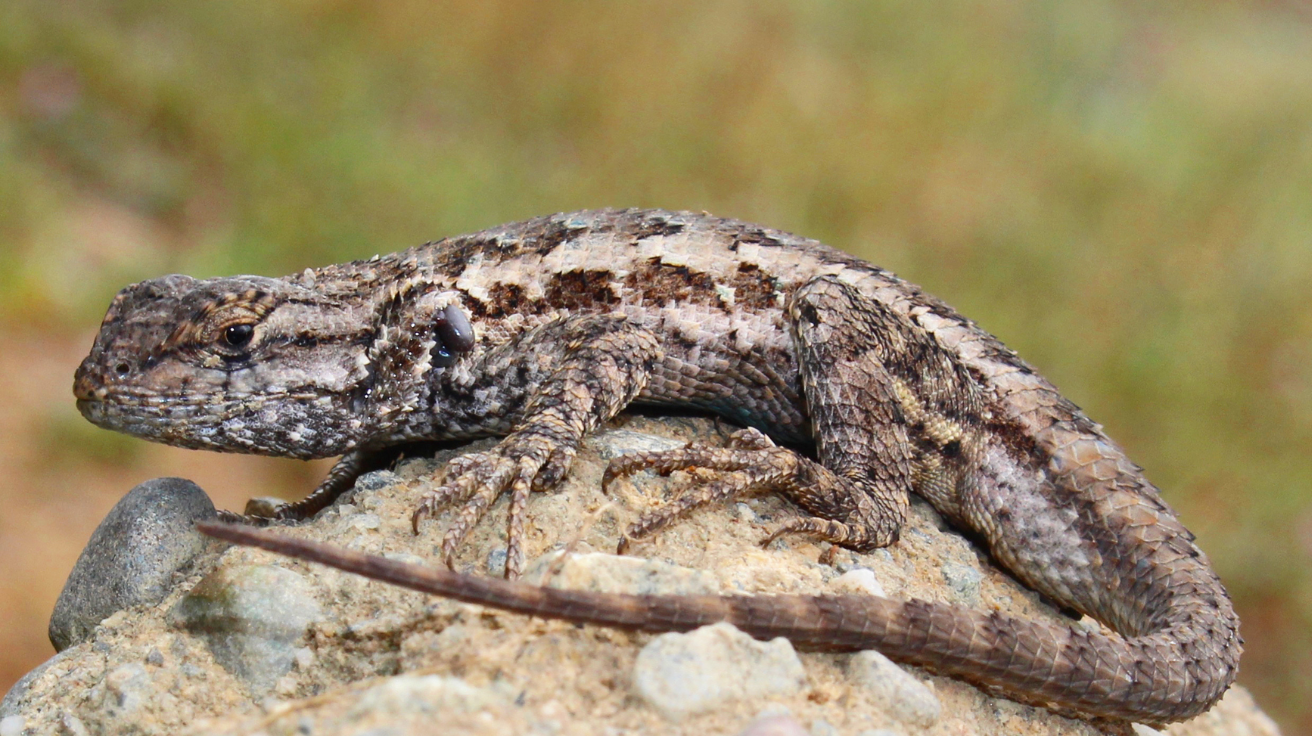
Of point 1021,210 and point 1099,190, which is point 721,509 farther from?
point 1099,190

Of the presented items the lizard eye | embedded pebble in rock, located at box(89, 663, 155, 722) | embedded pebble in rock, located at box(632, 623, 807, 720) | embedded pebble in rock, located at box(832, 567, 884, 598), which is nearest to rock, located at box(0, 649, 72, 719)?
embedded pebble in rock, located at box(89, 663, 155, 722)

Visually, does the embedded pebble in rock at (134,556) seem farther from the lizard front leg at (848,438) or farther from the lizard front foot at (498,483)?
the lizard front leg at (848,438)

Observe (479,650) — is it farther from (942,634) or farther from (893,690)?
(942,634)

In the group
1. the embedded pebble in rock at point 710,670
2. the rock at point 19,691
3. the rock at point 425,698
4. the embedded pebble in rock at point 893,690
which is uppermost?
the embedded pebble in rock at point 893,690

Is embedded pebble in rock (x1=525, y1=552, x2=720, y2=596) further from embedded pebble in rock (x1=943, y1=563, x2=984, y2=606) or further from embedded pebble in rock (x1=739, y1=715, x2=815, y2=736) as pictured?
embedded pebble in rock (x1=943, y1=563, x2=984, y2=606)

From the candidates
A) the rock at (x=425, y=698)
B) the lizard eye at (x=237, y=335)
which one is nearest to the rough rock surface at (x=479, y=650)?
the rock at (x=425, y=698)

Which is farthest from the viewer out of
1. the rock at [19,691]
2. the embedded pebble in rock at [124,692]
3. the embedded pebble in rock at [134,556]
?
the embedded pebble in rock at [134,556]
